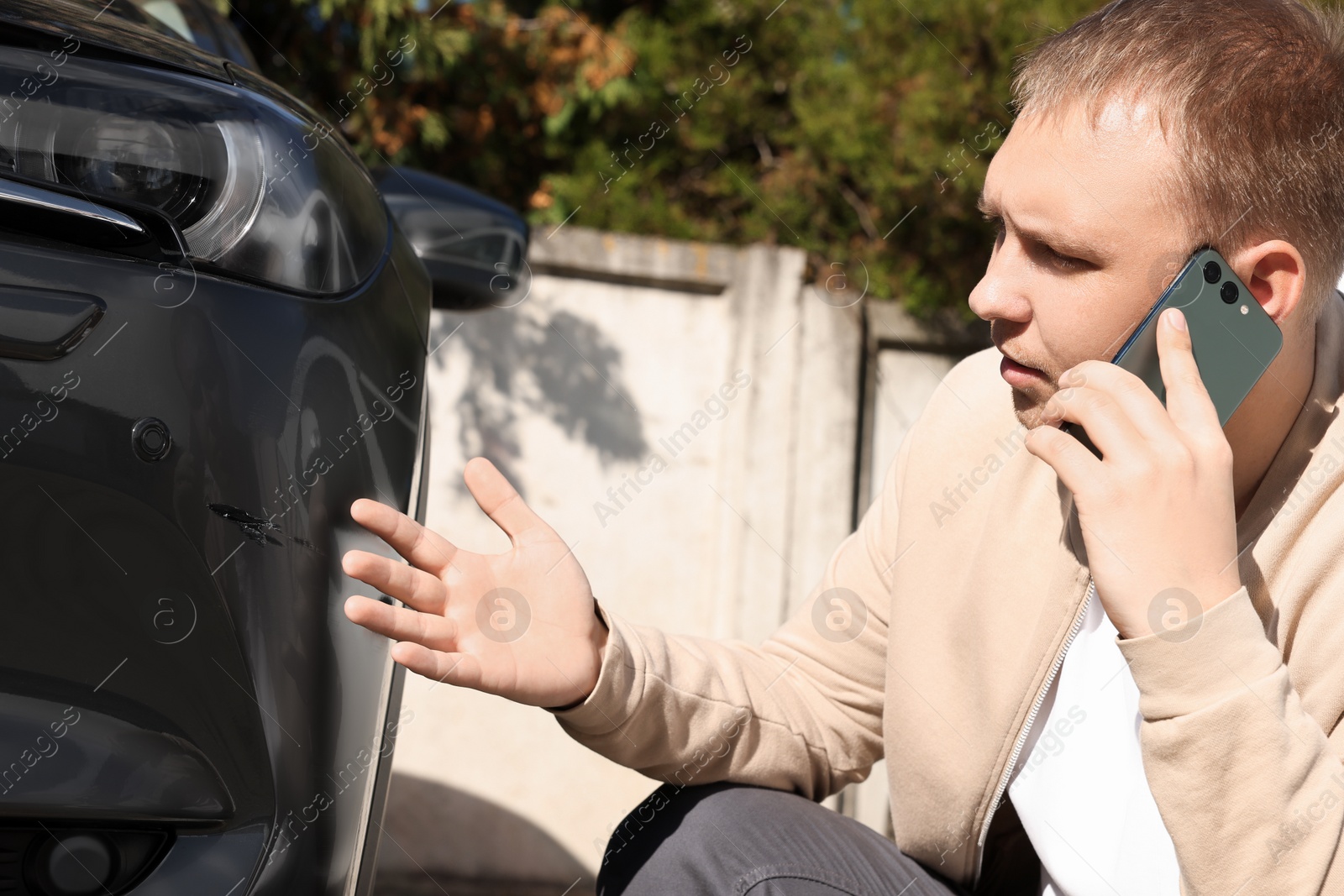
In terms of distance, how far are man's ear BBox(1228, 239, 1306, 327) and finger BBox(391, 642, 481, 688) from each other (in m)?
1.03

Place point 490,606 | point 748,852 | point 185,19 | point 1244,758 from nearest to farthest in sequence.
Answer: point 1244,758 < point 490,606 < point 748,852 < point 185,19

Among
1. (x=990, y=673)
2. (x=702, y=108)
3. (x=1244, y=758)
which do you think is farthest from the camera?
(x=702, y=108)

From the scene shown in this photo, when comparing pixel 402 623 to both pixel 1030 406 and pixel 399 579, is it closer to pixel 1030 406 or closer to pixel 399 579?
pixel 399 579

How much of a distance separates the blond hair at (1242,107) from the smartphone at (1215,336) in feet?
0.15

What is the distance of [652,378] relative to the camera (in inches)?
148

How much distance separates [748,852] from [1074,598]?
555 mm

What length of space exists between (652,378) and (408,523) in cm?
249

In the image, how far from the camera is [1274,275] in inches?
54.5

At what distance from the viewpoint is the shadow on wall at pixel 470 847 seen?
3512 millimetres

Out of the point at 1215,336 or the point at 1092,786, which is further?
the point at 1092,786

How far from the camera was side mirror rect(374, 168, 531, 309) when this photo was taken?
2.14m

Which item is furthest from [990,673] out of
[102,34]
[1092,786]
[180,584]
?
[102,34]

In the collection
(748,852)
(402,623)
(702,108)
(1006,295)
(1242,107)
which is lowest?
(748,852)

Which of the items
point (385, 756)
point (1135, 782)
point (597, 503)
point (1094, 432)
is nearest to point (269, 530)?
point (385, 756)
